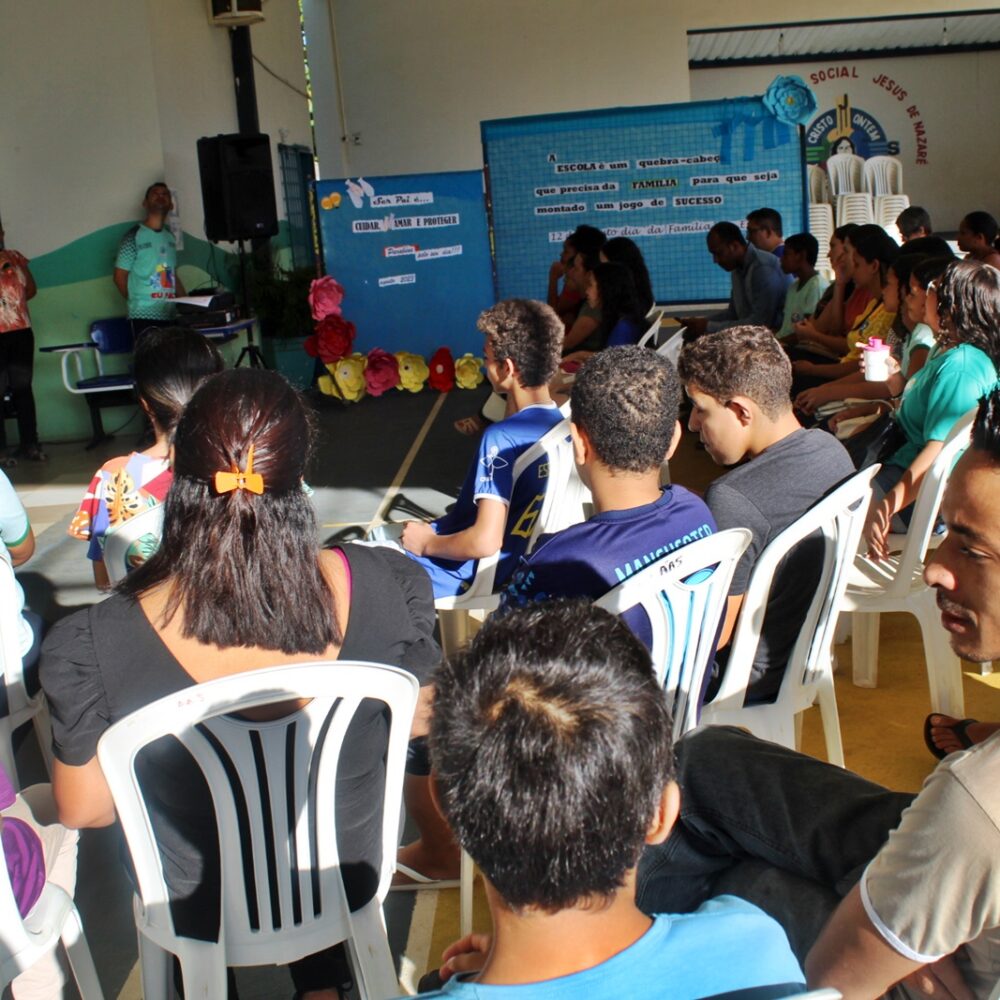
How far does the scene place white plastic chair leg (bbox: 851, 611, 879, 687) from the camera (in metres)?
3.12

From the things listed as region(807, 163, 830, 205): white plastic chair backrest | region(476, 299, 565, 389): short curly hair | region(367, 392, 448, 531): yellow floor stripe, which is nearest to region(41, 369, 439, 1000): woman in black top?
region(476, 299, 565, 389): short curly hair

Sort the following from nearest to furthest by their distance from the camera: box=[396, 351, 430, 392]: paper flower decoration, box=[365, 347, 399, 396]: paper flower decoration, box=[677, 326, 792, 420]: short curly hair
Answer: box=[677, 326, 792, 420]: short curly hair → box=[365, 347, 399, 396]: paper flower decoration → box=[396, 351, 430, 392]: paper flower decoration

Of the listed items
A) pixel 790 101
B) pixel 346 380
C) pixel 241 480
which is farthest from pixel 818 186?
pixel 241 480

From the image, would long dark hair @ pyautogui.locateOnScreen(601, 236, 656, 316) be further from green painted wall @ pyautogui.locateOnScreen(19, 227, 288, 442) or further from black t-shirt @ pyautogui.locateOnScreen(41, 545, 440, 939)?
black t-shirt @ pyautogui.locateOnScreen(41, 545, 440, 939)

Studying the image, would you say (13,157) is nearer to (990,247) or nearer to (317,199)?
(317,199)

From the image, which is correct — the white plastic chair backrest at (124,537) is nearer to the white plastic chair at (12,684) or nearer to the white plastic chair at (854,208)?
the white plastic chair at (12,684)

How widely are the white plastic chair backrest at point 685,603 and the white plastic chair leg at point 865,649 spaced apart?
4.15ft

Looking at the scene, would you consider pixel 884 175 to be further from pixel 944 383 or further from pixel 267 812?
pixel 267 812

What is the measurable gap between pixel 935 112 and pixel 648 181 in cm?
1367

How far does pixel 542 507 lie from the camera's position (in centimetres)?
295

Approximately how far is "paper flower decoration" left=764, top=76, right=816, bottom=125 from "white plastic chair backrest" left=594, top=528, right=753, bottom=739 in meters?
6.73

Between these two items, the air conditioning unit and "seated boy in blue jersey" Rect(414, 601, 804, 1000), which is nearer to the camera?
"seated boy in blue jersey" Rect(414, 601, 804, 1000)

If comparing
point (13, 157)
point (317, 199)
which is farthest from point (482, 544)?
point (317, 199)

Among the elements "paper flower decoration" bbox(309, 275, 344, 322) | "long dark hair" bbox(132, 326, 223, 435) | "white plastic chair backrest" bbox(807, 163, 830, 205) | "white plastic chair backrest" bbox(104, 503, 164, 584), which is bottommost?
"white plastic chair backrest" bbox(104, 503, 164, 584)
